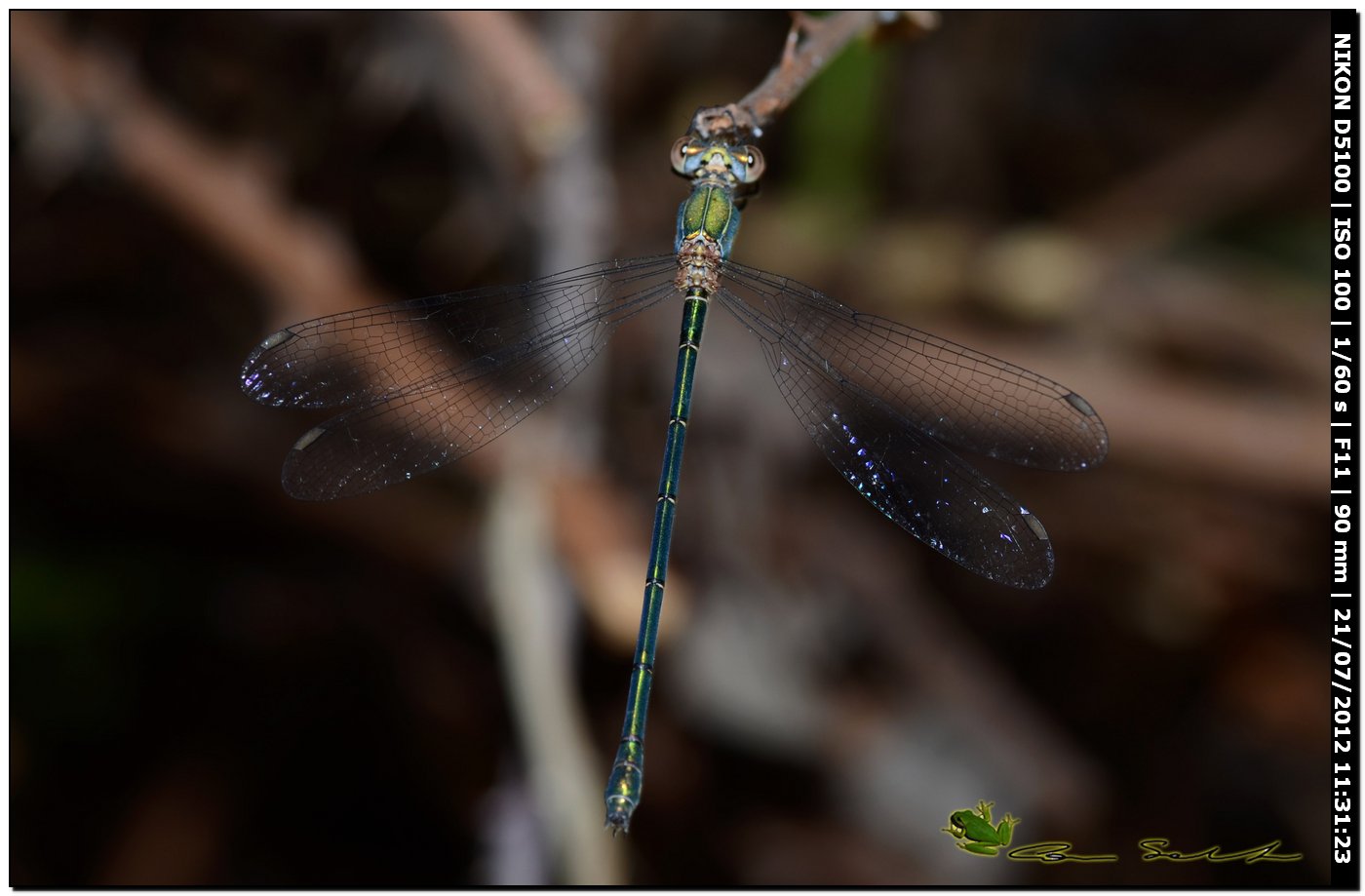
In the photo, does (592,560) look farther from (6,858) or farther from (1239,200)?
(1239,200)

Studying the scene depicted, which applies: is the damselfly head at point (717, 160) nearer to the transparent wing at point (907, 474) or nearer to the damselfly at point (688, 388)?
the damselfly at point (688, 388)

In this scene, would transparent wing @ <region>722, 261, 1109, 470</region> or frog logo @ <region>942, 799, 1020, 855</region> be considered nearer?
transparent wing @ <region>722, 261, 1109, 470</region>

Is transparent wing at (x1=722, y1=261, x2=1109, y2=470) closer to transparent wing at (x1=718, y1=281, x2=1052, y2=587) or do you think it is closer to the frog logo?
transparent wing at (x1=718, y1=281, x2=1052, y2=587)

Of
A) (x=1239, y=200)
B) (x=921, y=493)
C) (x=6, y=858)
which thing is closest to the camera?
(x=921, y=493)

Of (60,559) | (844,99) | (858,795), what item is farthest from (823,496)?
(60,559)

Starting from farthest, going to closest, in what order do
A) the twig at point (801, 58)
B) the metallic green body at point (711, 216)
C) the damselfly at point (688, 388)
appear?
the metallic green body at point (711, 216)
the damselfly at point (688, 388)
the twig at point (801, 58)

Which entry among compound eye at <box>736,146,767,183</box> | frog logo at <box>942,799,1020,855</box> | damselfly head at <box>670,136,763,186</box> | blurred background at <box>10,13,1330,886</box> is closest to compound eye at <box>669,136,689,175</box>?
damselfly head at <box>670,136,763,186</box>

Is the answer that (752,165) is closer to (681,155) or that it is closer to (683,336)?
(681,155)

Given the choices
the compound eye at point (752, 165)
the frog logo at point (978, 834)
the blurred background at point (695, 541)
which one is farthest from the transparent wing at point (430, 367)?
the frog logo at point (978, 834)
